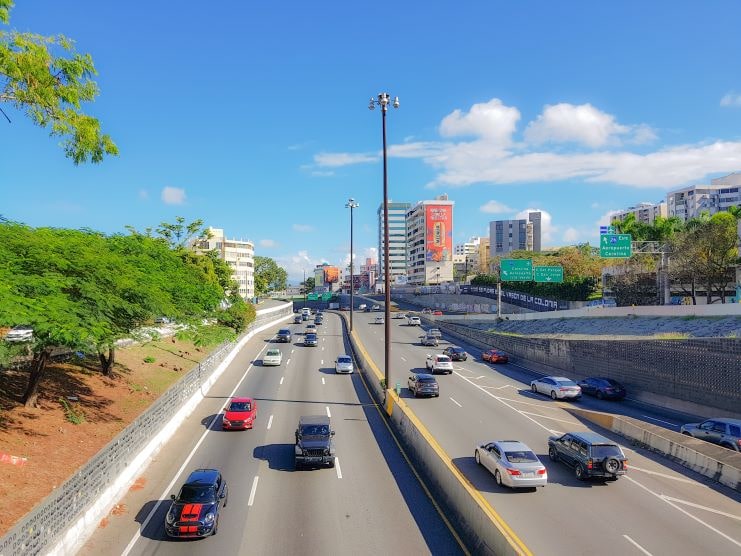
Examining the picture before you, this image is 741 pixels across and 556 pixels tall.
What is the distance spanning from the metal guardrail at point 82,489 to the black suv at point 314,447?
6209mm

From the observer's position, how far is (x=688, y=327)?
40000 mm

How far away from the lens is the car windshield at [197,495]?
590 inches

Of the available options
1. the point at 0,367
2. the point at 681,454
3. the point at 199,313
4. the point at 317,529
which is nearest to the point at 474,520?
the point at 317,529

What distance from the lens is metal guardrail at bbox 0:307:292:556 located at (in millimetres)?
11315

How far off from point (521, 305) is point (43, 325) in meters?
82.4

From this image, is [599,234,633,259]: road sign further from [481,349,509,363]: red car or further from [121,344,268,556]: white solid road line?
[121,344,268,556]: white solid road line

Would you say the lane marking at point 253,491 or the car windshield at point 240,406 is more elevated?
the car windshield at point 240,406

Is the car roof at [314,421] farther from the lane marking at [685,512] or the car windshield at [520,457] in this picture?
the lane marking at [685,512]

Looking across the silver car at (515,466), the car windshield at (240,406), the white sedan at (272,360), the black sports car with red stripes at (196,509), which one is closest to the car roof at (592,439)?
the silver car at (515,466)

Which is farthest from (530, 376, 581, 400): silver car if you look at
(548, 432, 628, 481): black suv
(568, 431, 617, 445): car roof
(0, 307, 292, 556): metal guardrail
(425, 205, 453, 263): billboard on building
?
(425, 205, 453, 263): billboard on building

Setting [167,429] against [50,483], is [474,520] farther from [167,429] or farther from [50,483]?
[167,429]

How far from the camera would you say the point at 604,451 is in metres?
18.6

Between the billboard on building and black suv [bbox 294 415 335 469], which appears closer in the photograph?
black suv [bbox 294 415 335 469]

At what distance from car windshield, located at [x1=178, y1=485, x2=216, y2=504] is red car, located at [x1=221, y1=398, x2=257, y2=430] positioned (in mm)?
10243
